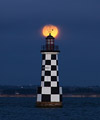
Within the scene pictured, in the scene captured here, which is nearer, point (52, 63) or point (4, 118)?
point (4, 118)

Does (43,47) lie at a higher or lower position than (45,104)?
higher

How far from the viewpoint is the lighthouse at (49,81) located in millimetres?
64062

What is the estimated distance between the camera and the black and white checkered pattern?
210 feet

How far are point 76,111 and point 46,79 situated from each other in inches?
203

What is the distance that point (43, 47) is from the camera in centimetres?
6500

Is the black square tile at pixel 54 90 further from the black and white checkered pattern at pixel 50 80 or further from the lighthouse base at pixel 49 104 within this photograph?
the lighthouse base at pixel 49 104

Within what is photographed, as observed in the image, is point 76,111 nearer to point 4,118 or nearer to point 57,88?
point 57,88

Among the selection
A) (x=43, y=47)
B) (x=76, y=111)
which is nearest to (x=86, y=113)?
(x=76, y=111)

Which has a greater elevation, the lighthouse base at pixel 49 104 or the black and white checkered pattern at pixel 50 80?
the black and white checkered pattern at pixel 50 80

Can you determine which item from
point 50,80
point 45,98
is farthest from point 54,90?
point 45,98

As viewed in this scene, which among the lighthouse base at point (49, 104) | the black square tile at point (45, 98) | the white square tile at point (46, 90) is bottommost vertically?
the lighthouse base at point (49, 104)

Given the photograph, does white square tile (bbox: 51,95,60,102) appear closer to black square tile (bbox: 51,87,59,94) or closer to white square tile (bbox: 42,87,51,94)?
black square tile (bbox: 51,87,59,94)

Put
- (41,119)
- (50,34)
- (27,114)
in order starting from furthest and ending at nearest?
1. (50,34)
2. (27,114)
3. (41,119)

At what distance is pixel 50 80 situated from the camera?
210ft
